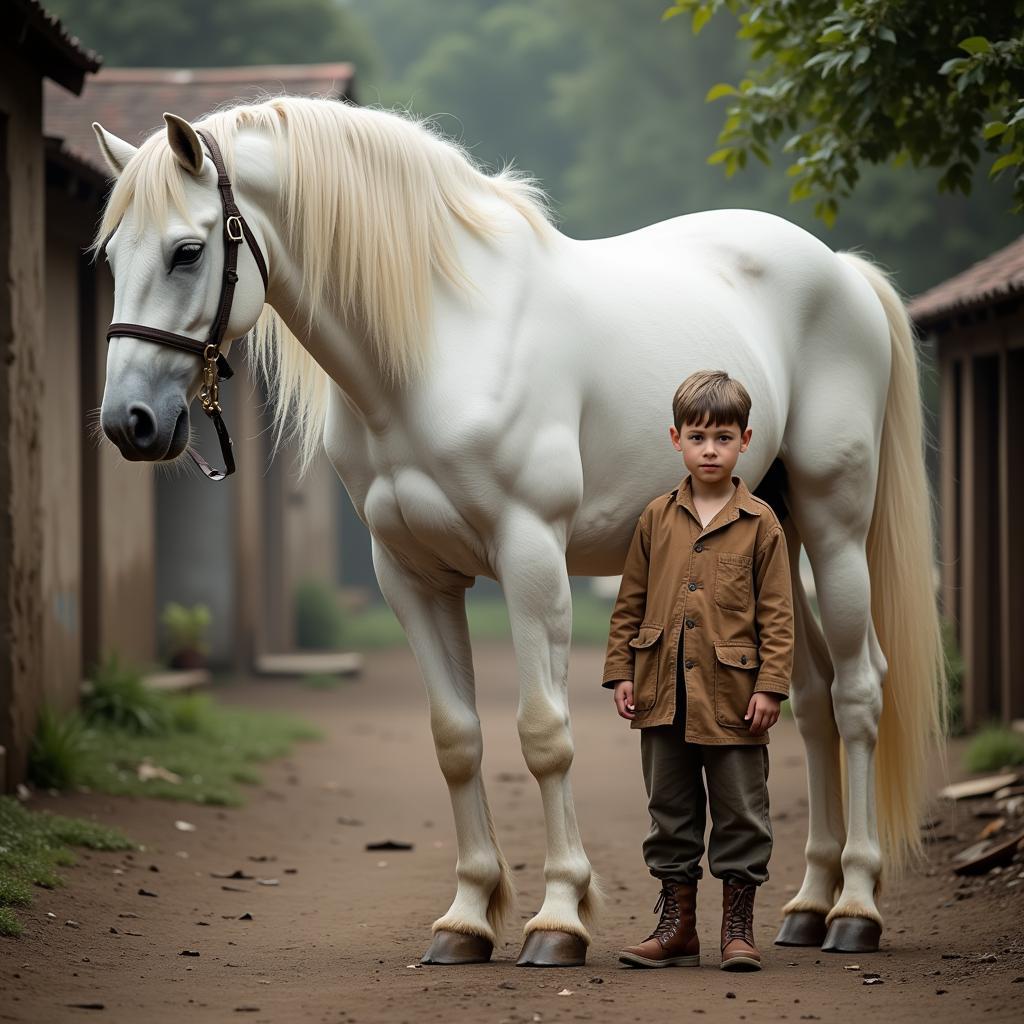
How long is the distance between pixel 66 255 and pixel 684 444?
679 centimetres

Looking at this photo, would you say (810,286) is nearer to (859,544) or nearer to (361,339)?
(859,544)

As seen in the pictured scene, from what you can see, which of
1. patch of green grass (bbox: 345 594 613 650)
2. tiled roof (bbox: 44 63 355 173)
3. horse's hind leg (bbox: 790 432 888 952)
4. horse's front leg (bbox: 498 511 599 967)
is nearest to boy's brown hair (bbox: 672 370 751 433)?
horse's front leg (bbox: 498 511 599 967)

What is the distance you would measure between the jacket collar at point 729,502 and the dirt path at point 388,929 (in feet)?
3.87

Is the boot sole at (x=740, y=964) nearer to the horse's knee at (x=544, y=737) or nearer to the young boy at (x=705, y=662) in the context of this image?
the young boy at (x=705, y=662)

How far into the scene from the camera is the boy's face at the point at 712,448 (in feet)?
12.6

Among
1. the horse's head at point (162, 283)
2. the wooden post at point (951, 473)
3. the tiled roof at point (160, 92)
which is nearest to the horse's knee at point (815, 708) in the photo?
the horse's head at point (162, 283)

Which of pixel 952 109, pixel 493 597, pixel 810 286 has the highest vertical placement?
pixel 952 109

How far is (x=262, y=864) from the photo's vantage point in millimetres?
6469

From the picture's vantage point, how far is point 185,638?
1336 cm

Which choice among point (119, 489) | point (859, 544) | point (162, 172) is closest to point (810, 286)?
point (859, 544)

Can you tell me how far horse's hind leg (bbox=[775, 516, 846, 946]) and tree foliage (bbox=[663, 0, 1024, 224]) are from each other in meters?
1.70

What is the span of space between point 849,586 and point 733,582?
3.03ft

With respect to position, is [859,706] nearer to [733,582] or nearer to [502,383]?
[733,582]

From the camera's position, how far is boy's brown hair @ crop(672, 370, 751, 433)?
12.5 ft
